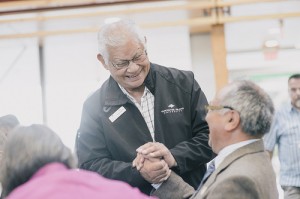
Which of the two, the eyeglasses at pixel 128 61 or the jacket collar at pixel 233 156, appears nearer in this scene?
the jacket collar at pixel 233 156

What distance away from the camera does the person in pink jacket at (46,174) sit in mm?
1307

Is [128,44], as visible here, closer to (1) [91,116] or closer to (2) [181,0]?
(1) [91,116]

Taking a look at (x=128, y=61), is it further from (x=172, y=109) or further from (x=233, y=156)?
(x=233, y=156)

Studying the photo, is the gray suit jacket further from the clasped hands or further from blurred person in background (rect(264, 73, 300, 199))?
blurred person in background (rect(264, 73, 300, 199))

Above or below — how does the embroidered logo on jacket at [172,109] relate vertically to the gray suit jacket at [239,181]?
above

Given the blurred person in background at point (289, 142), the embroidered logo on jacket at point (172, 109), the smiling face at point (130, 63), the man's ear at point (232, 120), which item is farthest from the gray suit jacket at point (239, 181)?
the blurred person in background at point (289, 142)

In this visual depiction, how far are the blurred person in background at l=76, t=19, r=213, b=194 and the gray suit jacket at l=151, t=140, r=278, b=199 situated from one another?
0.09 m

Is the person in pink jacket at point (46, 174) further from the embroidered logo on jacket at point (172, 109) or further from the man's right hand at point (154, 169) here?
the embroidered logo on jacket at point (172, 109)

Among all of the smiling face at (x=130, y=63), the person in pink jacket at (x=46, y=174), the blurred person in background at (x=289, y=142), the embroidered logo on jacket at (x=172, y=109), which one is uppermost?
the smiling face at (x=130, y=63)

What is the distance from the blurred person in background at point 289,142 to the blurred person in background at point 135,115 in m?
→ 2.95

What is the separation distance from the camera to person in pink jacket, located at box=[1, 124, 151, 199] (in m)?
1.31

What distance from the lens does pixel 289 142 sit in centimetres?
546

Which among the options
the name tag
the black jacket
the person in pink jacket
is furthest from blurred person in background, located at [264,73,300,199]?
the person in pink jacket

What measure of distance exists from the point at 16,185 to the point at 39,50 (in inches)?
301
